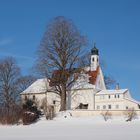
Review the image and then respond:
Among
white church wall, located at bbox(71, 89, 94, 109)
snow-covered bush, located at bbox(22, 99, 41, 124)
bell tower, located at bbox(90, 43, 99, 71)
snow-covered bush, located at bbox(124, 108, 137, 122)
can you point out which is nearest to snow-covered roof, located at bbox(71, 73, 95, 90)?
white church wall, located at bbox(71, 89, 94, 109)

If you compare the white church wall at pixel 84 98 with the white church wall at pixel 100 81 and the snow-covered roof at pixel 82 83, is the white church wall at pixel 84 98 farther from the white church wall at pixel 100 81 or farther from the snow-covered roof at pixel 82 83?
the white church wall at pixel 100 81

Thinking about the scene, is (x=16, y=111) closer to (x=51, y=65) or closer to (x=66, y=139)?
(x=51, y=65)

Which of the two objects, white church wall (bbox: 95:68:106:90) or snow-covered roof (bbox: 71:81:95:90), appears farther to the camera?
white church wall (bbox: 95:68:106:90)

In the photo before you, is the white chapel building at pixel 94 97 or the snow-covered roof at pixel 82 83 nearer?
the snow-covered roof at pixel 82 83

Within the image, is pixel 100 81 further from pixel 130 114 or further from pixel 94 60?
pixel 130 114

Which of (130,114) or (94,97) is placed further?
(94,97)

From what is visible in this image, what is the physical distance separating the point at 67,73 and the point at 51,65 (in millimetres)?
2455

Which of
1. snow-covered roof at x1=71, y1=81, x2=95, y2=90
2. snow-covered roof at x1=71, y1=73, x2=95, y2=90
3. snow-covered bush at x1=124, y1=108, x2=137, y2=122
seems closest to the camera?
snow-covered bush at x1=124, y1=108, x2=137, y2=122

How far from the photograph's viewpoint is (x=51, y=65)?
5641 cm

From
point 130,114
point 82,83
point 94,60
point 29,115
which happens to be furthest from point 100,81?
point 29,115

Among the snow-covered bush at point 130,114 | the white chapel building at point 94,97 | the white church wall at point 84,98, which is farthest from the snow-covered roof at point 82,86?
the snow-covered bush at point 130,114

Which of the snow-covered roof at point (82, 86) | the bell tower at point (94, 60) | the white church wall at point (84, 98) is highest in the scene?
the bell tower at point (94, 60)

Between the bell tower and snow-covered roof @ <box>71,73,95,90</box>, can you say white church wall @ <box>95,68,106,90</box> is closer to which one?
the bell tower

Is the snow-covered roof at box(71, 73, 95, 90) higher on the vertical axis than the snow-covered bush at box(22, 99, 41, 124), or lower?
higher
